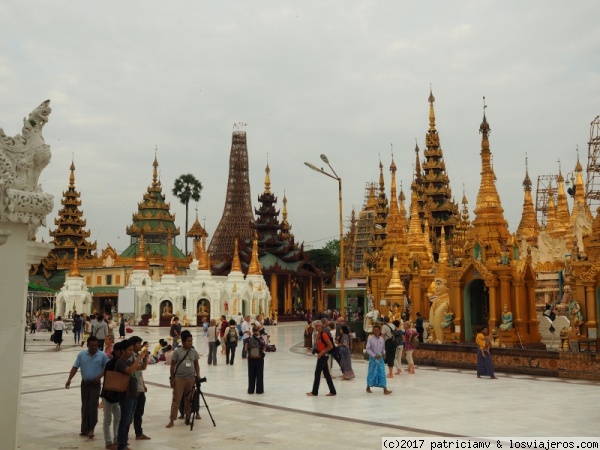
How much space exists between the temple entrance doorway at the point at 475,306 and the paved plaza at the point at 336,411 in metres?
4.37

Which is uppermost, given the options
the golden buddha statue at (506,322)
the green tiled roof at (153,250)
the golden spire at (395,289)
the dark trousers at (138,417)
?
the green tiled roof at (153,250)

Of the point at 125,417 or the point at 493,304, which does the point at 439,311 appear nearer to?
the point at 493,304

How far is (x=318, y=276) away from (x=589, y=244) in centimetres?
4708

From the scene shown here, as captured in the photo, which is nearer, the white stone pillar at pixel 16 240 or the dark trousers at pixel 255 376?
the white stone pillar at pixel 16 240

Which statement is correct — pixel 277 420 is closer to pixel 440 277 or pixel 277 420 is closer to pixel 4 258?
pixel 4 258

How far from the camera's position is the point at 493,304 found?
65.5 ft

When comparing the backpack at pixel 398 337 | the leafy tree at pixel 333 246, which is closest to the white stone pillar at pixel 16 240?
the backpack at pixel 398 337

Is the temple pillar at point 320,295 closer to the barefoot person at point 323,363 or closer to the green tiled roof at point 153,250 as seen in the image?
the green tiled roof at point 153,250

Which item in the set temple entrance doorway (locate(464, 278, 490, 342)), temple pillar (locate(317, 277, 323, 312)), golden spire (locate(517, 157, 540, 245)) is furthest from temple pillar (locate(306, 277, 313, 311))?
temple entrance doorway (locate(464, 278, 490, 342))

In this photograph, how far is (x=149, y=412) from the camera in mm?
11141

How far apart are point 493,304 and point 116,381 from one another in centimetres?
1443

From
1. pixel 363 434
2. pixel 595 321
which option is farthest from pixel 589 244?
pixel 363 434

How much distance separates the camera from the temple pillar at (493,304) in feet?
65.2

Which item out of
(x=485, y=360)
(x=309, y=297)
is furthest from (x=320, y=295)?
(x=485, y=360)
